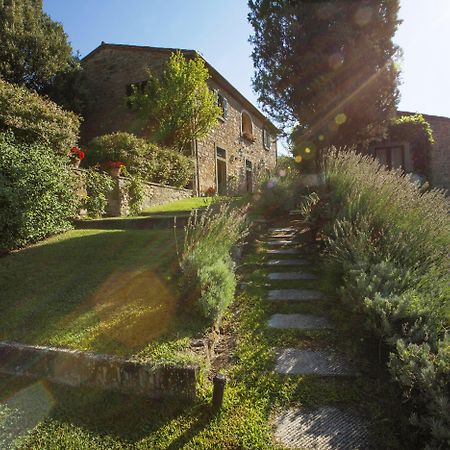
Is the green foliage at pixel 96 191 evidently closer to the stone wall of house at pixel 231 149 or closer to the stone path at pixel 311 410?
the stone wall of house at pixel 231 149

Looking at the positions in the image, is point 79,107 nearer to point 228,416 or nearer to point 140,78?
point 140,78

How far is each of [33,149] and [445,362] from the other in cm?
606

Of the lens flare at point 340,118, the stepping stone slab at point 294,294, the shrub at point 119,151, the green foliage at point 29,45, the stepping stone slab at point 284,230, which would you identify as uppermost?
the green foliage at point 29,45

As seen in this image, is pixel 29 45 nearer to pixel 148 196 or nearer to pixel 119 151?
pixel 119 151

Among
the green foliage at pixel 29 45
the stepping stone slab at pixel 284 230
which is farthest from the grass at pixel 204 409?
the green foliage at pixel 29 45

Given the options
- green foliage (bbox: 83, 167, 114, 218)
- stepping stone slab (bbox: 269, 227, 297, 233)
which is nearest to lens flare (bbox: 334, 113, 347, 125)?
stepping stone slab (bbox: 269, 227, 297, 233)

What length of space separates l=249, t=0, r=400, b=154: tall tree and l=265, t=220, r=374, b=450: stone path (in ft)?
20.5

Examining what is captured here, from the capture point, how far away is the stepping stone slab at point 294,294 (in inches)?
142

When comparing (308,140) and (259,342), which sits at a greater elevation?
(308,140)

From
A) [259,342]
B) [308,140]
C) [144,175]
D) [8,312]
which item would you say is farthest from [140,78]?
[259,342]

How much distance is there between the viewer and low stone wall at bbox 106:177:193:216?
7762 millimetres

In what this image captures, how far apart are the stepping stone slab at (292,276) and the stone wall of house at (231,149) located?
5.09m

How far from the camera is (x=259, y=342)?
2.83m

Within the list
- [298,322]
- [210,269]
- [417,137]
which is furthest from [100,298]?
[417,137]
